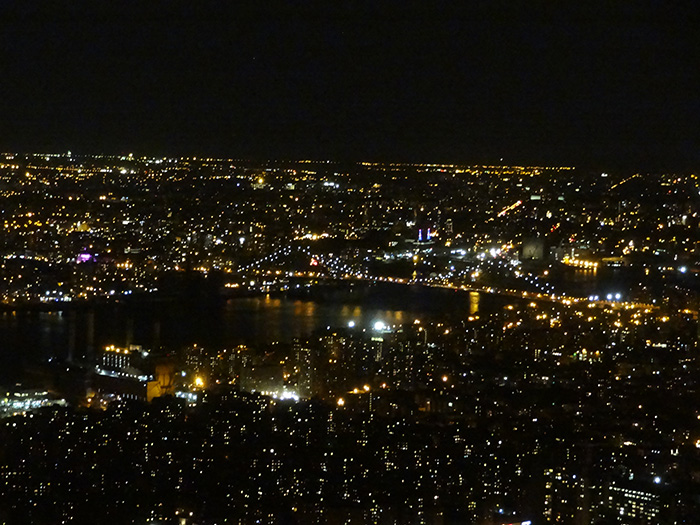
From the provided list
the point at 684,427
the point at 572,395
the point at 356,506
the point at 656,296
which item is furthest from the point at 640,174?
the point at 356,506

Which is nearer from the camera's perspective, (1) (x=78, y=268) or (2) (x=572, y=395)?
(2) (x=572, y=395)

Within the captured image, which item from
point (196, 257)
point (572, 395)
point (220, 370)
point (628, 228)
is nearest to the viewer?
point (572, 395)

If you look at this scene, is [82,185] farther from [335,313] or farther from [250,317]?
[335,313]

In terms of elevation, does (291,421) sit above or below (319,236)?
below

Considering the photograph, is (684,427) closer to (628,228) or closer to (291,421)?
(291,421)


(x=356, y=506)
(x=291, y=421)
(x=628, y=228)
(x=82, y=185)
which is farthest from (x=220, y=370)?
(x=628, y=228)

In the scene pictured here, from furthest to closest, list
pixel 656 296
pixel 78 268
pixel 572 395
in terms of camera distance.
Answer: pixel 78 268, pixel 656 296, pixel 572 395
